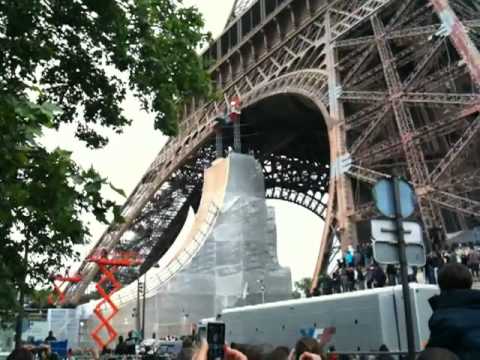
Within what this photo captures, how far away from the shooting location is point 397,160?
74.7 feet

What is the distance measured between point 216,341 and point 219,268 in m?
25.7

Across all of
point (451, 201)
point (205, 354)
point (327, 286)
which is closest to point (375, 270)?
point (327, 286)

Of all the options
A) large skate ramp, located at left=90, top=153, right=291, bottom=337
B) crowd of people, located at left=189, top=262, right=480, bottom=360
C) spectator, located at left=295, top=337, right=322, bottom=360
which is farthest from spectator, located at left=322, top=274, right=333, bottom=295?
crowd of people, located at left=189, top=262, right=480, bottom=360

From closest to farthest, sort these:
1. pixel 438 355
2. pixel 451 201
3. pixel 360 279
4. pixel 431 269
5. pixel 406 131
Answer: pixel 438 355, pixel 431 269, pixel 360 279, pixel 451 201, pixel 406 131

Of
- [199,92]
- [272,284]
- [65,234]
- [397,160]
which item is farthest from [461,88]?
[65,234]

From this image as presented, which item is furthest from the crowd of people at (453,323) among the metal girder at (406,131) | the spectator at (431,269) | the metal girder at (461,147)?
the metal girder at (461,147)

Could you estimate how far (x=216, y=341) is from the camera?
4707mm

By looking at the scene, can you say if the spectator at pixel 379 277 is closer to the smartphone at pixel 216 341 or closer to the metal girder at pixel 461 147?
the metal girder at pixel 461 147

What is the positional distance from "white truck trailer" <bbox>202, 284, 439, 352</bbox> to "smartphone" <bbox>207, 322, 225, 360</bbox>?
22.5 ft

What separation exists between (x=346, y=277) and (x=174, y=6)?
12.8m

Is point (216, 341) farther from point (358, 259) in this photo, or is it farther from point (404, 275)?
point (358, 259)

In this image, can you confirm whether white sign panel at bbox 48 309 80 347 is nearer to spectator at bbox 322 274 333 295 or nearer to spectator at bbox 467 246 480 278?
spectator at bbox 322 274 333 295

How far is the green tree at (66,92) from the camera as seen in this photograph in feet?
15.3

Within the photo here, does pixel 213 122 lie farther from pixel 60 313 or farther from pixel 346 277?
pixel 346 277
